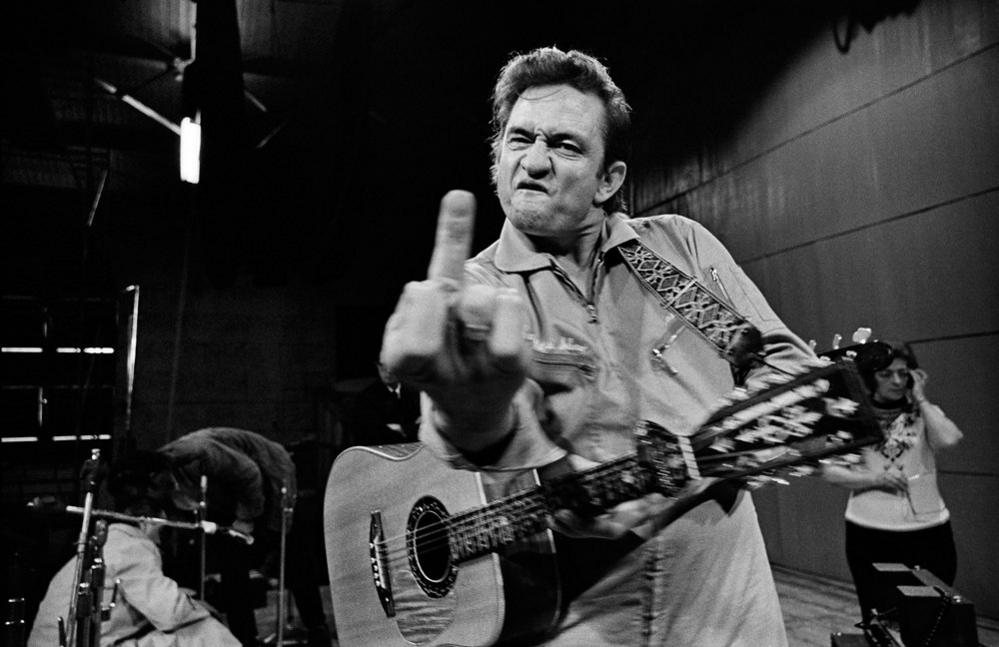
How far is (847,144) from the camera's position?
6.66 m

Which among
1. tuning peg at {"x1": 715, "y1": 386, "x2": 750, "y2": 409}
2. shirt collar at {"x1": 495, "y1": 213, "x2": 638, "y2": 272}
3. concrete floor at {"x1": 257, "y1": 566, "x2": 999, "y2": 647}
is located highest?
shirt collar at {"x1": 495, "y1": 213, "x2": 638, "y2": 272}

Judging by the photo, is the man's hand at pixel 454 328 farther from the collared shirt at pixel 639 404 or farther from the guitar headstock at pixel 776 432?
the guitar headstock at pixel 776 432

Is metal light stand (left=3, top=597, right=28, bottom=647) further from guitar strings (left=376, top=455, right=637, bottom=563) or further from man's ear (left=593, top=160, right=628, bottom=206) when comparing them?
man's ear (left=593, top=160, right=628, bottom=206)

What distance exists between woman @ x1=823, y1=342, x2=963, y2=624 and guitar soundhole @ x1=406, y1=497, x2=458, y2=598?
9.73 feet

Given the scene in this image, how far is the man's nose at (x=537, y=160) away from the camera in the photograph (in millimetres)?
1555

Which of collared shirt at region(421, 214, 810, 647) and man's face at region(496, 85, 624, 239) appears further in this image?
man's face at region(496, 85, 624, 239)

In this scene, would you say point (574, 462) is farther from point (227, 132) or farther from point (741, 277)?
point (227, 132)

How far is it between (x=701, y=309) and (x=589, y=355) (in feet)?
0.86

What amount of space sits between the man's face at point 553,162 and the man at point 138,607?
345 cm

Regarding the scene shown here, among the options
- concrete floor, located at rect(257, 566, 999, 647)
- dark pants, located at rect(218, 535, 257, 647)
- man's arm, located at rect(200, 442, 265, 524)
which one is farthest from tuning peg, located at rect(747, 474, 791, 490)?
man's arm, located at rect(200, 442, 265, 524)

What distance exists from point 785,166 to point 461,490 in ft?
21.9

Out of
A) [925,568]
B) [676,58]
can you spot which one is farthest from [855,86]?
[925,568]

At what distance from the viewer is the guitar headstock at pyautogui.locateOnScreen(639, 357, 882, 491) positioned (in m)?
1.22

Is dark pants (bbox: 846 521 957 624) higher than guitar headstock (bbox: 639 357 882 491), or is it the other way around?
guitar headstock (bbox: 639 357 882 491)
